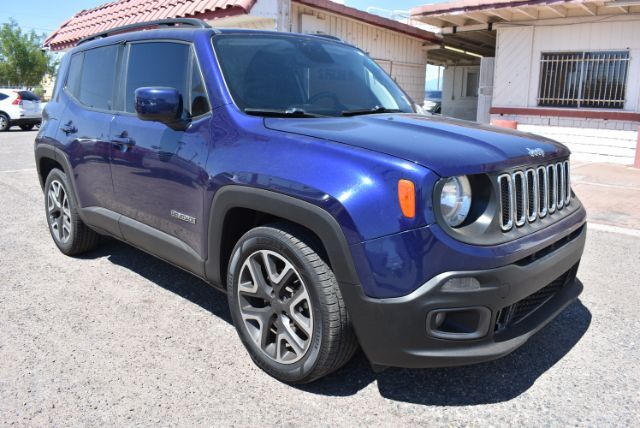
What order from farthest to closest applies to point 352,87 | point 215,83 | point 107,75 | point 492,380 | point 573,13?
point 573,13, point 107,75, point 352,87, point 215,83, point 492,380

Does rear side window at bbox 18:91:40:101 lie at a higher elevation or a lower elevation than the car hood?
higher

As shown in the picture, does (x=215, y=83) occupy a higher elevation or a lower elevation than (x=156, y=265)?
higher

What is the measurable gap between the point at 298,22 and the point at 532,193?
9623 millimetres

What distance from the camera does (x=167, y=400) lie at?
8.96 feet

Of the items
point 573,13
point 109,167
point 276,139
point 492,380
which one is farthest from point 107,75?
point 573,13

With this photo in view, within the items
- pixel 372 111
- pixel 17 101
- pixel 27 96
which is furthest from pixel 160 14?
pixel 27 96

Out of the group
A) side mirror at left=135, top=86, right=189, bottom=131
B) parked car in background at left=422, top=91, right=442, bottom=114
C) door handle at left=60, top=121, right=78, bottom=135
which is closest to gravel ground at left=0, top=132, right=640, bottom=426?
door handle at left=60, top=121, right=78, bottom=135

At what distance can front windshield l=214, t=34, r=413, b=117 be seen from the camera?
3256 millimetres

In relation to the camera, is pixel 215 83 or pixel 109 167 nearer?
pixel 215 83

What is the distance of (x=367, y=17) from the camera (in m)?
12.5

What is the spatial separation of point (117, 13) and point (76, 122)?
11490 mm

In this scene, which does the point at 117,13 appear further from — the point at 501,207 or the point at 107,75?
the point at 501,207

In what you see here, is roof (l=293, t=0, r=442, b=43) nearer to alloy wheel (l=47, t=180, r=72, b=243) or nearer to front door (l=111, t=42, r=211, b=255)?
alloy wheel (l=47, t=180, r=72, b=243)

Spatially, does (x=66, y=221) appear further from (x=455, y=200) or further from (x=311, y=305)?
(x=455, y=200)
